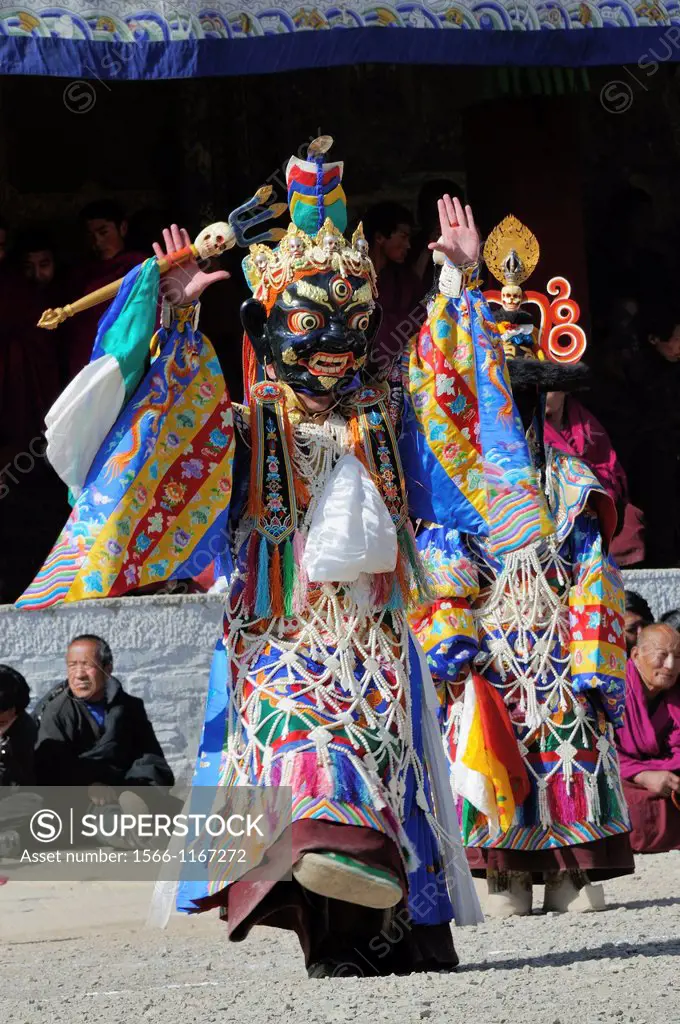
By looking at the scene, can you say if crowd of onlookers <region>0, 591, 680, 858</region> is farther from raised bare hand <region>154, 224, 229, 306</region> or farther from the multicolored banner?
raised bare hand <region>154, 224, 229, 306</region>

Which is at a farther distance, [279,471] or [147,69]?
[147,69]

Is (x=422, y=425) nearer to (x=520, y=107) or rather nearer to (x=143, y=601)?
(x=143, y=601)

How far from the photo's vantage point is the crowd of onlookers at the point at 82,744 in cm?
764

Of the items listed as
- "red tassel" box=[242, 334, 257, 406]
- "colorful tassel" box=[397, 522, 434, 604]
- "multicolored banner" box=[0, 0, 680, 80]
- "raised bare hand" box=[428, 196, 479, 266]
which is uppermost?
"multicolored banner" box=[0, 0, 680, 80]

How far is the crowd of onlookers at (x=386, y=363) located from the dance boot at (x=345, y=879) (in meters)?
3.96

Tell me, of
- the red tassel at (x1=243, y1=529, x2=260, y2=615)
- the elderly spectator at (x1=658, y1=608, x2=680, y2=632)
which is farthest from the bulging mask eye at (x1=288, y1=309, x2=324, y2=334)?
the elderly spectator at (x1=658, y1=608, x2=680, y2=632)

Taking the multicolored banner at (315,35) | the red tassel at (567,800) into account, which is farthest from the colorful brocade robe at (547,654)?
the multicolored banner at (315,35)

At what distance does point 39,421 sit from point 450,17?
95.9 inches

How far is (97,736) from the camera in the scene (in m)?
7.82

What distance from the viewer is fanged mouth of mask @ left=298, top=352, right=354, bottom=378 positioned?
5.27 meters

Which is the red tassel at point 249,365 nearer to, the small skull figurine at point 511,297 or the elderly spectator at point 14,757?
the small skull figurine at point 511,297

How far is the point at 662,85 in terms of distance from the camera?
1085 centimetres

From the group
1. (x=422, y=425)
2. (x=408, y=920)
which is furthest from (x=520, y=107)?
(x=408, y=920)

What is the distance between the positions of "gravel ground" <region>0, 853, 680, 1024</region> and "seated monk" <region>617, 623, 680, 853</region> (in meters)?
0.41
